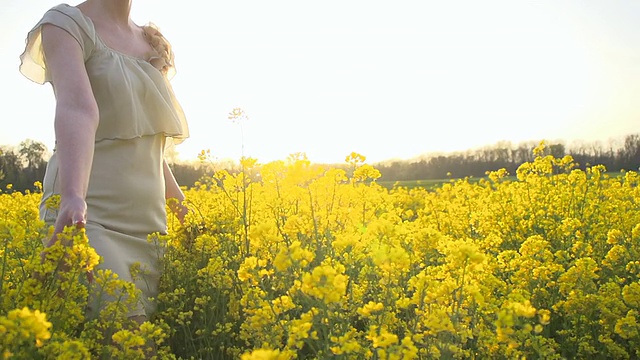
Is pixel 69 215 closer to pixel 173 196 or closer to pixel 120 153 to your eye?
pixel 120 153

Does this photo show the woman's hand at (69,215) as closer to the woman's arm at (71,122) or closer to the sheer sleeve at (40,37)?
the woman's arm at (71,122)

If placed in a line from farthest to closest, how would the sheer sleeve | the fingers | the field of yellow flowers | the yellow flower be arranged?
1. the sheer sleeve
2. the fingers
3. the field of yellow flowers
4. the yellow flower

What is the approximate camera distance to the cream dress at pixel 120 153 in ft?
8.85

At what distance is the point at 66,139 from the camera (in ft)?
7.64

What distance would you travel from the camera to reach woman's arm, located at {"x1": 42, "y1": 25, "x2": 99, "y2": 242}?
216 cm

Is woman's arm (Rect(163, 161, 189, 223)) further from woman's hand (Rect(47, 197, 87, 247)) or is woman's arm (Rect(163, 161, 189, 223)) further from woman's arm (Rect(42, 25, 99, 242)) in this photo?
woman's hand (Rect(47, 197, 87, 247))

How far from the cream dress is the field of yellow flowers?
0.20 m

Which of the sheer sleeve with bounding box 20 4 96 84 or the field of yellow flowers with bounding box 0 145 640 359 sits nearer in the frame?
the field of yellow flowers with bounding box 0 145 640 359

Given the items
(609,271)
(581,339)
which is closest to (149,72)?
(581,339)

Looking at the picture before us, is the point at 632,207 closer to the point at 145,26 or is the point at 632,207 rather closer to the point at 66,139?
the point at 145,26

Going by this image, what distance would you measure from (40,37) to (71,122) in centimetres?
74

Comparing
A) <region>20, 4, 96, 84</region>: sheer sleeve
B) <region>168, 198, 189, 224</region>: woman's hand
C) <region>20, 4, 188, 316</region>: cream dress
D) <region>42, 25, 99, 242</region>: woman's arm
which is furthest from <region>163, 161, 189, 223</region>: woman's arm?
<region>42, 25, 99, 242</region>: woman's arm

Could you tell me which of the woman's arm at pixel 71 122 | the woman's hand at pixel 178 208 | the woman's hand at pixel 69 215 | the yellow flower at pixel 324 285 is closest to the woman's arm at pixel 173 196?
the woman's hand at pixel 178 208

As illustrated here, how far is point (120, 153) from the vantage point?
2863 millimetres
